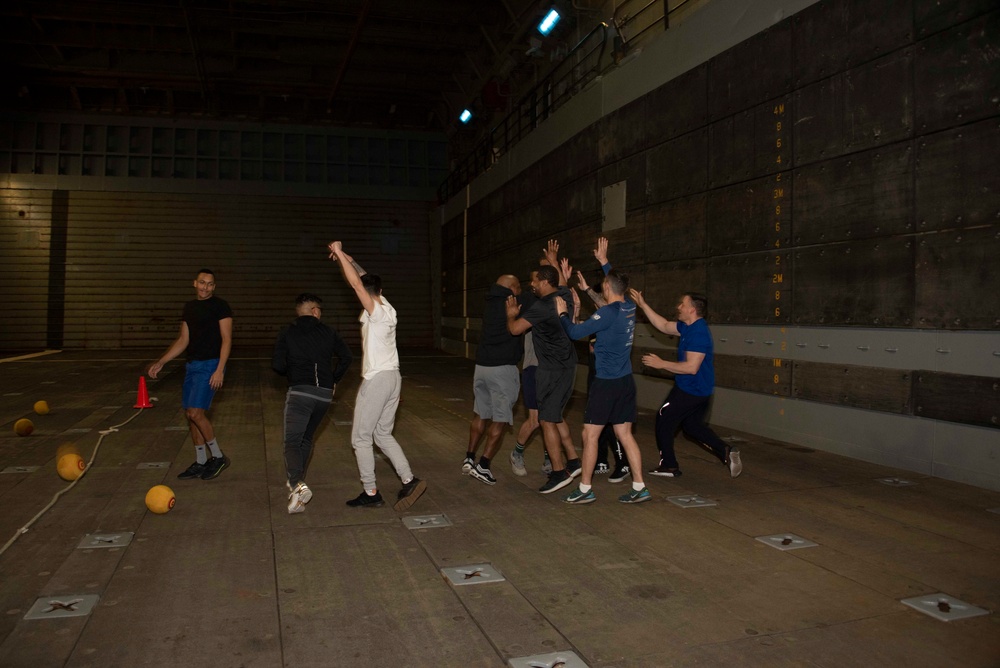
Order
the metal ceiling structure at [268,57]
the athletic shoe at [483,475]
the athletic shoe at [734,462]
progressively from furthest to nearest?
the metal ceiling structure at [268,57]
the athletic shoe at [734,462]
the athletic shoe at [483,475]

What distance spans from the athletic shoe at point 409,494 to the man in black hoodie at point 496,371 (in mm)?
897

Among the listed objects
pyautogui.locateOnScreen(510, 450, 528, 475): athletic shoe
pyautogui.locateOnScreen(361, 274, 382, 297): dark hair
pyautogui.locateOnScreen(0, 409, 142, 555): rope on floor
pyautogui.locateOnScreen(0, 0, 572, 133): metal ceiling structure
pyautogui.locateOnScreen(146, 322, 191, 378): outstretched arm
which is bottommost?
pyautogui.locateOnScreen(0, 409, 142, 555): rope on floor

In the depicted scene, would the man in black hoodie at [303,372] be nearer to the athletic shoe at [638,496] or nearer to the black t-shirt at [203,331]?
the black t-shirt at [203,331]

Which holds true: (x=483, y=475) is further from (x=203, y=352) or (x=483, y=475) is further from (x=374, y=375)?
(x=203, y=352)

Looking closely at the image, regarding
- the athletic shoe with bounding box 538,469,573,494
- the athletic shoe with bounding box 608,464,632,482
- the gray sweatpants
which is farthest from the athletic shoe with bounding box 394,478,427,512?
the athletic shoe with bounding box 608,464,632,482

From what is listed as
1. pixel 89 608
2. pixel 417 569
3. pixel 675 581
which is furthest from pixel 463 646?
pixel 89 608

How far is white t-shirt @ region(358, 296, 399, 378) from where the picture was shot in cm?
531

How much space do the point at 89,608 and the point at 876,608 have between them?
3.82 metres

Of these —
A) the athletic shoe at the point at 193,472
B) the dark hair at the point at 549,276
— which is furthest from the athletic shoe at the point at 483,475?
the athletic shoe at the point at 193,472

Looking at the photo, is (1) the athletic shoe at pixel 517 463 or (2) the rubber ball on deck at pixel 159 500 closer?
(2) the rubber ball on deck at pixel 159 500

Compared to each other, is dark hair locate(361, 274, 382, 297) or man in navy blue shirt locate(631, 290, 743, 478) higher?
dark hair locate(361, 274, 382, 297)

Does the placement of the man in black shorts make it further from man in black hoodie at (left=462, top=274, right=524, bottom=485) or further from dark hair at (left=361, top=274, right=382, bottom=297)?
dark hair at (left=361, top=274, right=382, bottom=297)

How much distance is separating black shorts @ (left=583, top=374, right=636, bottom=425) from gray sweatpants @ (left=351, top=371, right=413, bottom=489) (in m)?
1.44

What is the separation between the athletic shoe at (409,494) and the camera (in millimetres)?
5543
